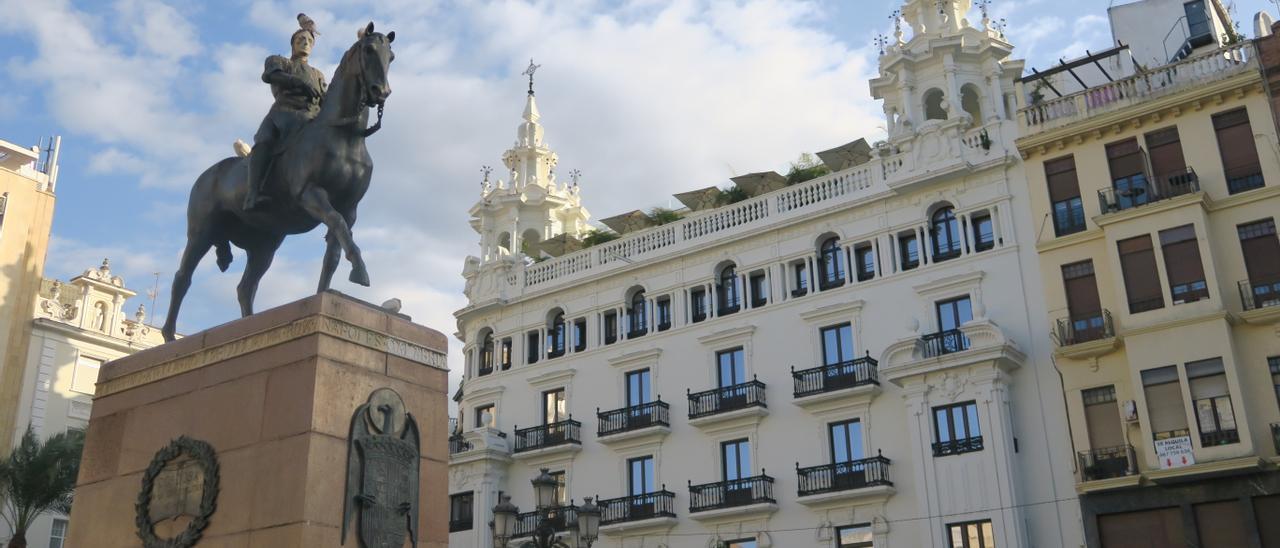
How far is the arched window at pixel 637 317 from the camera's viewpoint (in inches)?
1671

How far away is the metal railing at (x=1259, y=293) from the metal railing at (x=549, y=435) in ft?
71.3

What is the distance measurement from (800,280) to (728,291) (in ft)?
9.36

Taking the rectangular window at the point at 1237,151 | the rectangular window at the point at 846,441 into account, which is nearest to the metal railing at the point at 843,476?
the rectangular window at the point at 846,441

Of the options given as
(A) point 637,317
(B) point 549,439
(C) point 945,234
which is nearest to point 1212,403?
(C) point 945,234

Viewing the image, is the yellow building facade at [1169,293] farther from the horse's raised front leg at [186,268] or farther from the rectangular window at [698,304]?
the horse's raised front leg at [186,268]

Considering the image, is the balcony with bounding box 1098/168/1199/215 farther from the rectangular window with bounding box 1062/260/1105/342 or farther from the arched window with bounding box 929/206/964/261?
the arched window with bounding box 929/206/964/261

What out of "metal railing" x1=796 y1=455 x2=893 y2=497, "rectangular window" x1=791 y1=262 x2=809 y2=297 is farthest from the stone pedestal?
"rectangular window" x1=791 y1=262 x2=809 y2=297

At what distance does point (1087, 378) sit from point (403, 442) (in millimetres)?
24756

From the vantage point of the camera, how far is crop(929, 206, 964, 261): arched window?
35969 mm

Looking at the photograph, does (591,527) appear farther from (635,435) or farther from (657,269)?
(657,269)

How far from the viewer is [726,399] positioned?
38344 mm

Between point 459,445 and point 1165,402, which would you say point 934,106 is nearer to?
point 1165,402

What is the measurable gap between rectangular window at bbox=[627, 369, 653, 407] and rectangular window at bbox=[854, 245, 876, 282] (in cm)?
843

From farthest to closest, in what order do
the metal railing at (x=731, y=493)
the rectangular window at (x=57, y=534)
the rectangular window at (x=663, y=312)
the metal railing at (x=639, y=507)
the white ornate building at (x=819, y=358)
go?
the rectangular window at (x=57, y=534) < the rectangular window at (x=663, y=312) < the metal railing at (x=639, y=507) < the metal railing at (x=731, y=493) < the white ornate building at (x=819, y=358)
